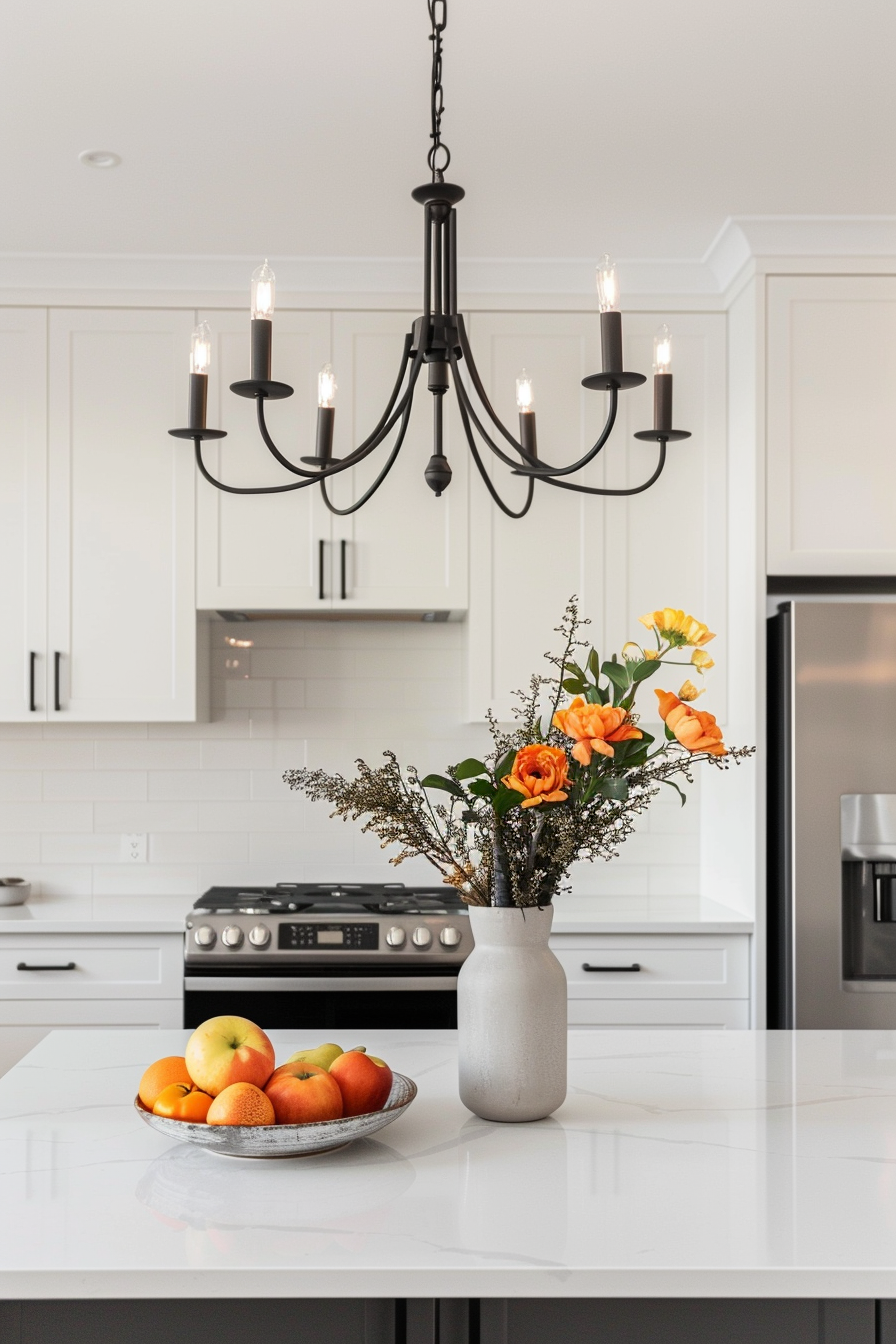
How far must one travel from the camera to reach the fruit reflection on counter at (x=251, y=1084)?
1.21m

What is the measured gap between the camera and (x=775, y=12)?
2037mm

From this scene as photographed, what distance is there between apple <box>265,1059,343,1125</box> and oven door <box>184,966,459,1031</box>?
5.34ft

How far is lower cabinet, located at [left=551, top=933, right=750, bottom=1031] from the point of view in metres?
2.92

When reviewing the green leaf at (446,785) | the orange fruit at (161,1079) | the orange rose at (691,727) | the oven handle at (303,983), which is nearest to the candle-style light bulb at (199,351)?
the green leaf at (446,785)

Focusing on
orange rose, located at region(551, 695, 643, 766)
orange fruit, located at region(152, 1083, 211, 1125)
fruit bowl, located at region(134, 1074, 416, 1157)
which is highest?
orange rose, located at region(551, 695, 643, 766)

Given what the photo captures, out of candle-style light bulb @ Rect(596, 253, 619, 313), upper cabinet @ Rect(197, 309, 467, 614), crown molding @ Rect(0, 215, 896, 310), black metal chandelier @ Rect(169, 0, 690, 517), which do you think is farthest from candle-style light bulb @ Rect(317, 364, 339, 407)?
crown molding @ Rect(0, 215, 896, 310)

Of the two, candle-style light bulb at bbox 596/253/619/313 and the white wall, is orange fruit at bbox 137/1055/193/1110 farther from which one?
the white wall

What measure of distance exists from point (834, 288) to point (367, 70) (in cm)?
142

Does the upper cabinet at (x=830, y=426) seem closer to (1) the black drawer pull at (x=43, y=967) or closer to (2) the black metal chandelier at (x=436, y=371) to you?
(2) the black metal chandelier at (x=436, y=371)

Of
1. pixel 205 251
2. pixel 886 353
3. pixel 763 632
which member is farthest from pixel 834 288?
pixel 205 251

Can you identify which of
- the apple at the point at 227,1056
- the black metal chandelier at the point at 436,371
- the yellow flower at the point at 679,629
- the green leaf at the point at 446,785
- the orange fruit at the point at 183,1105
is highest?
the black metal chandelier at the point at 436,371

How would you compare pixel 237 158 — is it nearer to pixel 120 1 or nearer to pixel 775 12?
pixel 120 1

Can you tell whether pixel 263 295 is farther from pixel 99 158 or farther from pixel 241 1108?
pixel 99 158

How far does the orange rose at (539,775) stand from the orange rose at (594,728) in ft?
0.08
